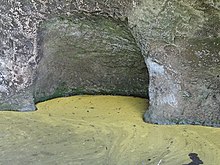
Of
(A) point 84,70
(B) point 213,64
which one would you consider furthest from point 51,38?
(B) point 213,64

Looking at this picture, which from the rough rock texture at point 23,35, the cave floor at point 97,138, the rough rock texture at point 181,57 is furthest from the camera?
Answer: the rough rock texture at point 23,35

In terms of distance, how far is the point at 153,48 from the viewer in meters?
1.73

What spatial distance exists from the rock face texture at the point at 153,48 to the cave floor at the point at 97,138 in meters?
0.09

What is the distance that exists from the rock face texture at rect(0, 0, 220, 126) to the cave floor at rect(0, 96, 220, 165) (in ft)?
0.29

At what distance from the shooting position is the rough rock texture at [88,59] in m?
1.89

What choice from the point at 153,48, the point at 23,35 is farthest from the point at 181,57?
the point at 23,35

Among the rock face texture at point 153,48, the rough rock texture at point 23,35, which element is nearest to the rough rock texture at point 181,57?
the rock face texture at point 153,48

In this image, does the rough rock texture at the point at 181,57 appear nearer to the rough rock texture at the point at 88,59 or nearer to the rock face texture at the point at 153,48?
the rock face texture at the point at 153,48

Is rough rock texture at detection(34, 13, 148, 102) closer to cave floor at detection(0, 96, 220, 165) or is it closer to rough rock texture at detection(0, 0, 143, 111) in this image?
rough rock texture at detection(0, 0, 143, 111)

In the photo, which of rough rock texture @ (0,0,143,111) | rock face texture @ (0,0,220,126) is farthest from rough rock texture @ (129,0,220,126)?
rough rock texture @ (0,0,143,111)

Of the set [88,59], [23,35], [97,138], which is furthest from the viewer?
[88,59]

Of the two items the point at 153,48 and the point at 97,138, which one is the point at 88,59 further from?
the point at 97,138

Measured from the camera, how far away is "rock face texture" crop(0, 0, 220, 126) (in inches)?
64.6

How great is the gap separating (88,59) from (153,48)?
408 mm
